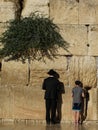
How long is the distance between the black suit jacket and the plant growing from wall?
80cm

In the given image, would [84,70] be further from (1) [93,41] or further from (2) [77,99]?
(2) [77,99]

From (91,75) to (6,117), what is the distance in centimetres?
264

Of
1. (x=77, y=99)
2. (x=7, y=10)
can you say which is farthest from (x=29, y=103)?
(x=7, y=10)

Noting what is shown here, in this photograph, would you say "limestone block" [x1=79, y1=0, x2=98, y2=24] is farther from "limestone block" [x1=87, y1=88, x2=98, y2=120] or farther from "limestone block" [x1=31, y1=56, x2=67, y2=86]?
"limestone block" [x1=87, y1=88, x2=98, y2=120]

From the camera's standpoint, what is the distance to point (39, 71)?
49.3ft

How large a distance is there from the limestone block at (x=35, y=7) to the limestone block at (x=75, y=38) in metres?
→ 0.78

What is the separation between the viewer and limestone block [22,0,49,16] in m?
15.2

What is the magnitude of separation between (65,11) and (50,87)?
7.44ft

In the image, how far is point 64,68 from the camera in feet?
49.3

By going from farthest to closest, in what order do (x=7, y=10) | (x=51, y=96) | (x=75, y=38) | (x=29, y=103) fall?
(x=7, y=10), (x=75, y=38), (x=29, y=103), (x=51, y=96)

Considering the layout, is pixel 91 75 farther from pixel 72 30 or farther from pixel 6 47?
pixel 6 47

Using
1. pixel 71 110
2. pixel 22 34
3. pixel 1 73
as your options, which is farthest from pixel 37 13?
pixel 71 110

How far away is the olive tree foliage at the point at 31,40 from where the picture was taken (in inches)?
589

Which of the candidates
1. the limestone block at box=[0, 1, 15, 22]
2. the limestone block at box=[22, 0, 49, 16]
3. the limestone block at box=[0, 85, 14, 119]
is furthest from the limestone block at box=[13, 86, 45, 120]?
the limestone block at box=[22, 0, 49, 16]
